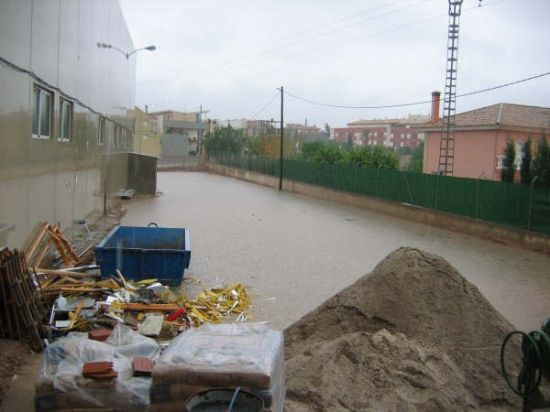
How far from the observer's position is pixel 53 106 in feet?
35.3

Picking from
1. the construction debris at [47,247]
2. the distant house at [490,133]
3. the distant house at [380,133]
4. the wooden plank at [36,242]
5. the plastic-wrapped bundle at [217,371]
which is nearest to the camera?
the plastic-wrapped bundle at [217,371]

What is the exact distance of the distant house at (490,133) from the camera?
33625 millimetres

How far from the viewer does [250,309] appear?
9.48 m

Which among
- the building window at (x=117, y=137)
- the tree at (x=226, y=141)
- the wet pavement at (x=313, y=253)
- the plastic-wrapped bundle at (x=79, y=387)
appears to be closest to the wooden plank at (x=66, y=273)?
the wet pavement at (x=313, y=253)

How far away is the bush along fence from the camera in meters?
18.4

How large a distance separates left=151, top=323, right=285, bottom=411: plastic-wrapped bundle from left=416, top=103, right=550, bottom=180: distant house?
30668 millimetres

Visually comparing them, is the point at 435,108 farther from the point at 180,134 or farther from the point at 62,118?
the point at 180,134

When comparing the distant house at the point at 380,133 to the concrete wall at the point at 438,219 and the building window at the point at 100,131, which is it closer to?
the concrete wall at the point at 438,219

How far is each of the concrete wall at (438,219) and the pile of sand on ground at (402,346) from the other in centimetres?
1138

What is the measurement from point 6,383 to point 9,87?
3.85m

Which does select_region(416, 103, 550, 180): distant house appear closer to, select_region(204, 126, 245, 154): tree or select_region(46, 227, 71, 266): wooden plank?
select_region(46, 227, 71, 266): wooden plank

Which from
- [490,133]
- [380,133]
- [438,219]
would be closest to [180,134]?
[380,133]

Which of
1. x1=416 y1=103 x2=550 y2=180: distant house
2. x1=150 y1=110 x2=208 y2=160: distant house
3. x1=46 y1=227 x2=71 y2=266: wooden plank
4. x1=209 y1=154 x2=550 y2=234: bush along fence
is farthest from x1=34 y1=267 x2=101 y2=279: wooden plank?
x1=150 y1=110 x2=208 y2=160: distant house

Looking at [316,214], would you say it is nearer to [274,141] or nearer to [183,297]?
[183,297]
